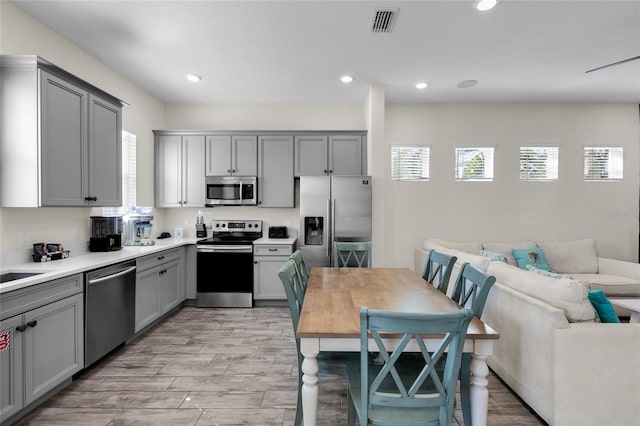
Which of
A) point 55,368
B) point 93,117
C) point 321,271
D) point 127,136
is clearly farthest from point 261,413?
point 127,136

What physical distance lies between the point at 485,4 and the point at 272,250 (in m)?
3.44

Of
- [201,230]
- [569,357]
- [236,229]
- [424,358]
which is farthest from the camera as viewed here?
[236,229]

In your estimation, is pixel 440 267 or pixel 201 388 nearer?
pixel 201 388

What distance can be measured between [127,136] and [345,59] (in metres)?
2.93

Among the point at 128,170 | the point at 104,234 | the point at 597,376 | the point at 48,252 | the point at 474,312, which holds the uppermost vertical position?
the point at 128,170

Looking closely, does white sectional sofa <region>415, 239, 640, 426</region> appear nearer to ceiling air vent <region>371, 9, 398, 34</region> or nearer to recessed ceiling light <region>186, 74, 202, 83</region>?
ceiling air vent <region>371, 9, 398, 34</region>

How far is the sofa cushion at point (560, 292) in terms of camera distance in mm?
1909

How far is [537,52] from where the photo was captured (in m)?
3.24

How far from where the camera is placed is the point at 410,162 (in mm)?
4910

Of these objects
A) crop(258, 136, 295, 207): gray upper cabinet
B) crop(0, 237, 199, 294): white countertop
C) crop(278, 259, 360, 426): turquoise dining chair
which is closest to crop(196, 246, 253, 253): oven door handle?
crop(258, 136, 295, 207): gray upper cabinet

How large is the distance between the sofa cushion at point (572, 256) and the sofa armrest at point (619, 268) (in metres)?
0.07

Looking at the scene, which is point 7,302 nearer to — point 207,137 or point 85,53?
point 85,53

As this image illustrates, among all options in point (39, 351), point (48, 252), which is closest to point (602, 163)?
point (39, 351)

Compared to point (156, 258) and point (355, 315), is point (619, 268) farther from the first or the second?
point (156, 258)
